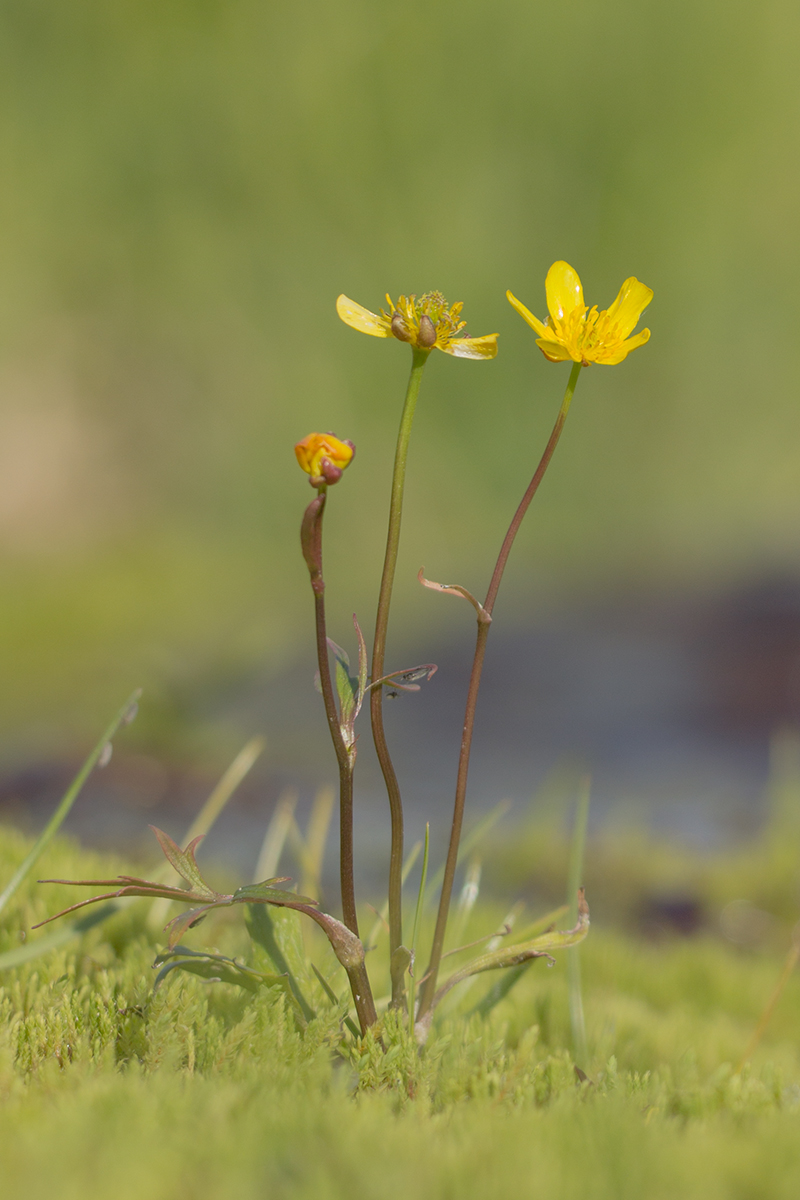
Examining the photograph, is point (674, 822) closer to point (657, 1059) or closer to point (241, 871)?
point (241, 871)

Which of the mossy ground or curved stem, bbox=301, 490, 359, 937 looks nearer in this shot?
the mossy ground

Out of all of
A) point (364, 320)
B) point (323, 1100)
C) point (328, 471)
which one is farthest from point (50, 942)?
point (364, 320)

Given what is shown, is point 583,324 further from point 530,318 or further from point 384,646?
point 384,646

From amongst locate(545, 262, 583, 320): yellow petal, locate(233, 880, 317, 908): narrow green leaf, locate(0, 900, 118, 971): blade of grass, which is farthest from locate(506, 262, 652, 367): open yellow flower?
locate(0, 900, 118, 971): blade of grass

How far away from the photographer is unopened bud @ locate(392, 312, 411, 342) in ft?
2.56

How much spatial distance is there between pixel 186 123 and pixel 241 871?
4.58 meters

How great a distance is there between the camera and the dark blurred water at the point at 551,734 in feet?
7.61

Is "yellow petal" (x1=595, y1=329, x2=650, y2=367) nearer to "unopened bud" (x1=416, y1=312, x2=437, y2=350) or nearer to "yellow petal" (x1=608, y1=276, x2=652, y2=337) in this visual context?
"yellow petal" (x1=608, y1=276, x2=652, y2=337)

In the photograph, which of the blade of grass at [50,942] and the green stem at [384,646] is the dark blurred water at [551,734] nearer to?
the blade of grass at [50,942]

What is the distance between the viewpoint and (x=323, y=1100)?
0.64 m

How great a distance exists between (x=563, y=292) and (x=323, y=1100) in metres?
0.67

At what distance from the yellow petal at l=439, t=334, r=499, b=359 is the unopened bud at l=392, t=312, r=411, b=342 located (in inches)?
1.8

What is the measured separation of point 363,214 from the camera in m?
5.23

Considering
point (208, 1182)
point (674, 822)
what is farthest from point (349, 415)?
point (208, 1182)
